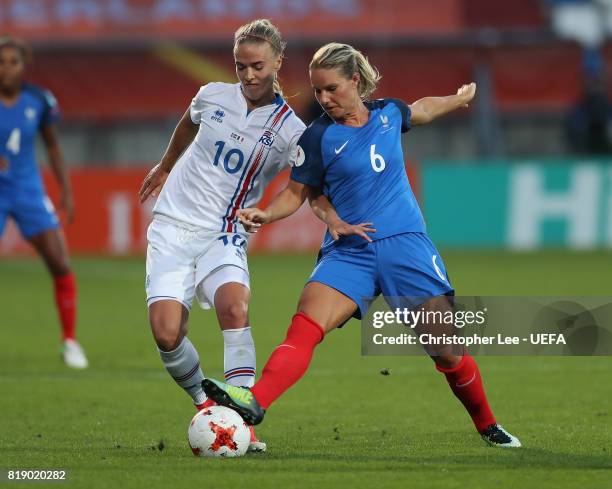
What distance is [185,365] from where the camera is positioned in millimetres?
6820

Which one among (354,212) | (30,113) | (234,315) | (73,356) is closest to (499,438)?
(354,212)

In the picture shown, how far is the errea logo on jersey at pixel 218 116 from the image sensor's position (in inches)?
264

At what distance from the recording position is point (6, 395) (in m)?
8.64

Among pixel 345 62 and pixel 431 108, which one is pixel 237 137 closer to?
pixel 345 62

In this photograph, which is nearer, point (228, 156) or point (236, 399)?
point (236, 399)

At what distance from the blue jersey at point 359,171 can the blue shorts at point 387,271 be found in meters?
0.06

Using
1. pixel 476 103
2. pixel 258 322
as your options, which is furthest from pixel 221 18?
pixel 258 322

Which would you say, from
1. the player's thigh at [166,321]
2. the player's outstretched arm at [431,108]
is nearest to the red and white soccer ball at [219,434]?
the player's thigh at [166,321]

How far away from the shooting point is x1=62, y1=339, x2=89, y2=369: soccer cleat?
10.1 meters

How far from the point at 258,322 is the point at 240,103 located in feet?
20.6

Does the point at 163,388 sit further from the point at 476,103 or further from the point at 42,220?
the point at 476,103

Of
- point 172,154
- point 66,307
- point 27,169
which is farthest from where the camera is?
point 66,307

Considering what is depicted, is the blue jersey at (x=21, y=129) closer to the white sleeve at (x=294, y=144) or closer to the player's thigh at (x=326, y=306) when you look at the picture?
the white sleeve at (x=294, y=144)

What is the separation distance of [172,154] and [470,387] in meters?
2.04
